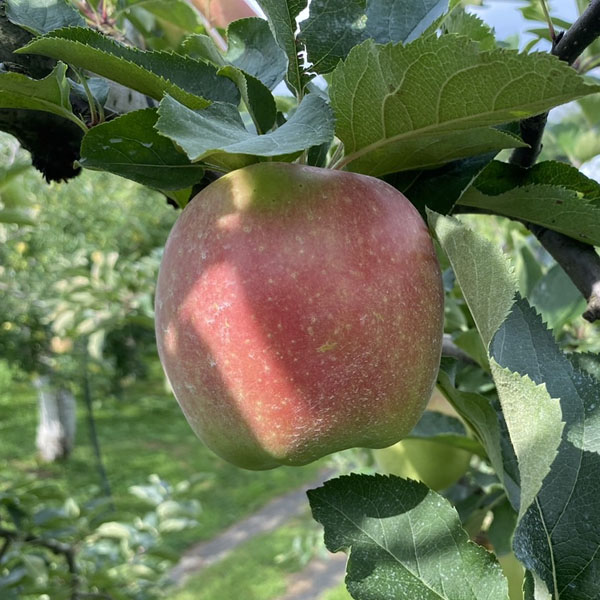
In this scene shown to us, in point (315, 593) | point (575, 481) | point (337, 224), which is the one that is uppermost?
point (337, 224)

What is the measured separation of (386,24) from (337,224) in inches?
5.8

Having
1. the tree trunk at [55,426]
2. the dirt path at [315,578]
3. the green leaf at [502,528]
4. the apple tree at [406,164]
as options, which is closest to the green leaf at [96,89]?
the apple tree at [406,164]

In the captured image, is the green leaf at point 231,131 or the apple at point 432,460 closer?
the green leaf at point 231,131

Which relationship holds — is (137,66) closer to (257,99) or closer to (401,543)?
(257,99)

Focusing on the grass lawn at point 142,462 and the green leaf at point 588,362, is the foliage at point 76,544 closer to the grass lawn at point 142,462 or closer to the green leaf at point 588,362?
the green leaf at point 588,362

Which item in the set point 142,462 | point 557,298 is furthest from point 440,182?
point 142,462

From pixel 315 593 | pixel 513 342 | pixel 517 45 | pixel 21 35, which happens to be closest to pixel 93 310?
pixel 517 45

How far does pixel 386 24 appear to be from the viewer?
440mm

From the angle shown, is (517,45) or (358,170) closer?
(358,170)

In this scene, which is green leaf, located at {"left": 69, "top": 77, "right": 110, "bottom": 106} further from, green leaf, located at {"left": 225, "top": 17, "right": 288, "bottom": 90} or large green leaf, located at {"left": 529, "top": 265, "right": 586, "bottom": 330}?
large green leaf, located at {"left": 529, "top": 265, "right": 586, "bottom": 330}

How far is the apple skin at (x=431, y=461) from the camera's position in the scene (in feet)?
2.81

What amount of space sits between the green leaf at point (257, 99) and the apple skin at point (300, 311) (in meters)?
0.03

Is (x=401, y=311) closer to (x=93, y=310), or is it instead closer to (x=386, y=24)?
(x=386, y=24)

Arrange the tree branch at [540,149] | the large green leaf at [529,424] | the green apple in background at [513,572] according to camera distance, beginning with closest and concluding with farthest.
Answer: the large green leaf at [529,424]
the tree branch at [540,149]
the green apple in background at [513,572]
